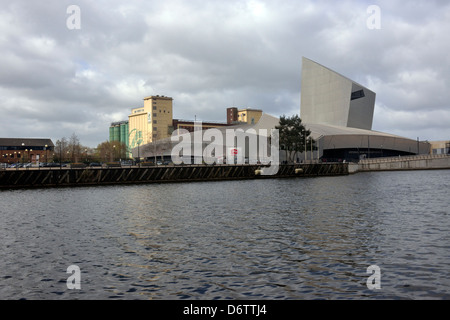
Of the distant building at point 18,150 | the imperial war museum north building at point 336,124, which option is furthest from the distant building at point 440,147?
the distant building at point 18,150

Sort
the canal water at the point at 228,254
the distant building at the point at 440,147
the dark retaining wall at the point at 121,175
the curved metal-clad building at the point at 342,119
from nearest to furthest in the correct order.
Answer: the canal water at the point at 228,254, the dark retaining wall at the point at 121,175, the curved metal-clad building at the point at 342,119, the distant building at the point at 440,147

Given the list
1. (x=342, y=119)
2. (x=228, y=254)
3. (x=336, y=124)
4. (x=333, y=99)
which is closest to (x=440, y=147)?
(x=342, y=119)

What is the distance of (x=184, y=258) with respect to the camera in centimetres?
1797

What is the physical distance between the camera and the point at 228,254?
18578mm

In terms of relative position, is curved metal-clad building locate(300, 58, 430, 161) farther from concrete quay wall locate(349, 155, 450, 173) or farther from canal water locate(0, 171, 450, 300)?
canal water locate(0, 171, 450, 300)

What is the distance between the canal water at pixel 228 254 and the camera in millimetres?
13805

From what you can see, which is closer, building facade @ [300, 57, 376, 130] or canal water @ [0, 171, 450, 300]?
canal water @ [0, 171, 450, 300]

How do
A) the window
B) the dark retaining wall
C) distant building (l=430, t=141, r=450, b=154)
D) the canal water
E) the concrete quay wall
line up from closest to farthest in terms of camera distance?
the canal water → the dark retaining wall → the concrete quay wall → the window → distant building (l=430, t=141, r=450, b=154)

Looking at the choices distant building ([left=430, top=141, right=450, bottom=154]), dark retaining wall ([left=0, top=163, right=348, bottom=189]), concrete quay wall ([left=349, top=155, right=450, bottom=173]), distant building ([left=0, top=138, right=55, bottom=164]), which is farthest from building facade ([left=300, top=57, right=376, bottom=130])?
distant building ([left=0, top=138, right=55, bottom=164])

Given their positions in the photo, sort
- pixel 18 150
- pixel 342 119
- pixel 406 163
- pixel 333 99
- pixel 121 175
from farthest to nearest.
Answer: pixel 18 150 → pixel 333 99 → pixel 342 119 → pixel 406 163 → pixel 121 175

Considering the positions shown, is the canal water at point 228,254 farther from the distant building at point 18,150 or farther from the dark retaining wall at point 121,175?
the distant building at point 18,150

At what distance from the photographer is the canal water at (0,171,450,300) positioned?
45.3 feet

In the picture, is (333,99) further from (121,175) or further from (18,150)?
(18,150)
